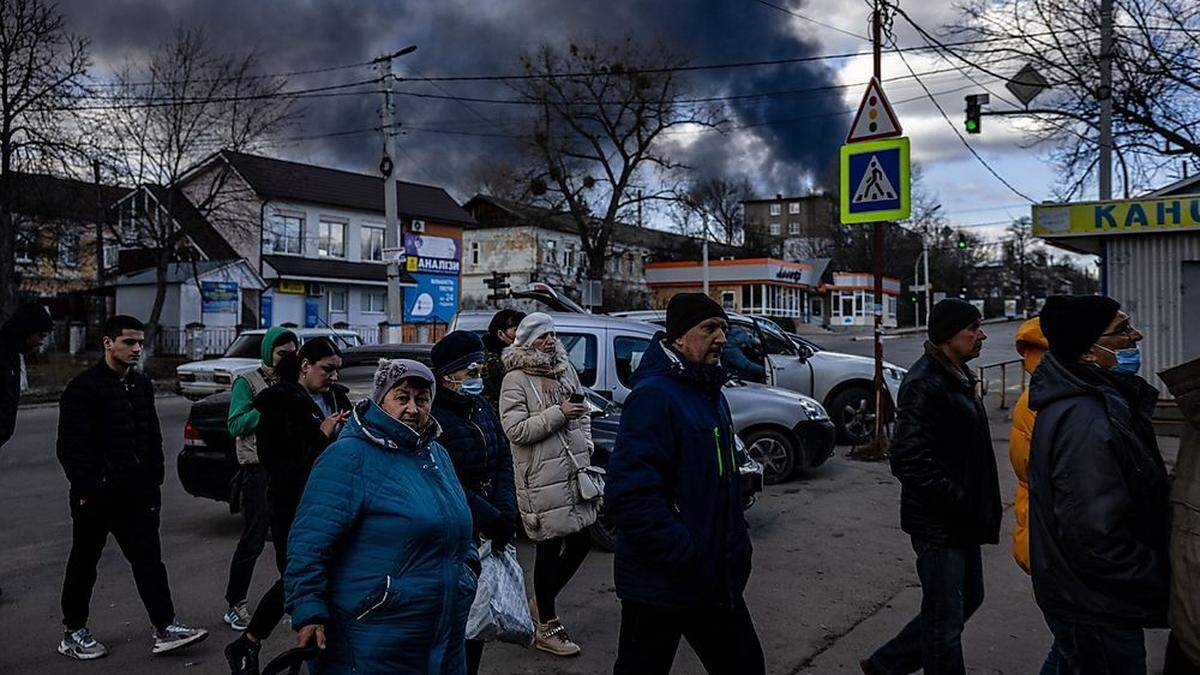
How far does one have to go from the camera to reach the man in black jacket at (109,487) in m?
5.00

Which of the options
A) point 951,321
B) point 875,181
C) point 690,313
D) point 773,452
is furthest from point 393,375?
point 875,181

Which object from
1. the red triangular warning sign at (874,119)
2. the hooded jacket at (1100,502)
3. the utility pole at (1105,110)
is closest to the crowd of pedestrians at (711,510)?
the hooded jacket at (1100,502)

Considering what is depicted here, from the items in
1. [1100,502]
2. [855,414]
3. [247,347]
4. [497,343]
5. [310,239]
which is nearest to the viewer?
[1100,502]

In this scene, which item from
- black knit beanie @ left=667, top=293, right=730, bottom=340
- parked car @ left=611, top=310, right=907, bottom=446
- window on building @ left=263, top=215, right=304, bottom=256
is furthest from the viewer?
window on building @ left=263, top=215, right=304, bottom=256

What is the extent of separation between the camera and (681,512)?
127 inches

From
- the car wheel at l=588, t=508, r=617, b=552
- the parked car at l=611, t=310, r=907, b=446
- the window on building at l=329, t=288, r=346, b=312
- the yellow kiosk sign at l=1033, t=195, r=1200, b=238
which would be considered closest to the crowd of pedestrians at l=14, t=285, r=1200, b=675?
the car wheel at l=588, t=508, r=617, b=552

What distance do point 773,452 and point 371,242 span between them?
125 ft

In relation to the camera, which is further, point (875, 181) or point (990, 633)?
point (875, 181)

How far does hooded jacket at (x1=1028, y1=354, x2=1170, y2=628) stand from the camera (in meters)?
2.91

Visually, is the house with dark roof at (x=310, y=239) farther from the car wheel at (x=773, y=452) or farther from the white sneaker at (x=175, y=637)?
the white sneaker at (x=175, y=637)

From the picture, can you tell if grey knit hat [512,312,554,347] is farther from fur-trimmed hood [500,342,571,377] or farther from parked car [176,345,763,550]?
parked car [176,345,763,550]

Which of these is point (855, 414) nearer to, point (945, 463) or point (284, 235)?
point (945, 463)

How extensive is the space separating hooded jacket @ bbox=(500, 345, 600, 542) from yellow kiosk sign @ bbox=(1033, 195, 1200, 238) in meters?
12.9

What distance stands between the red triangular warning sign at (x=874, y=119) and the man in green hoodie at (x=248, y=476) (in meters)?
7.82
